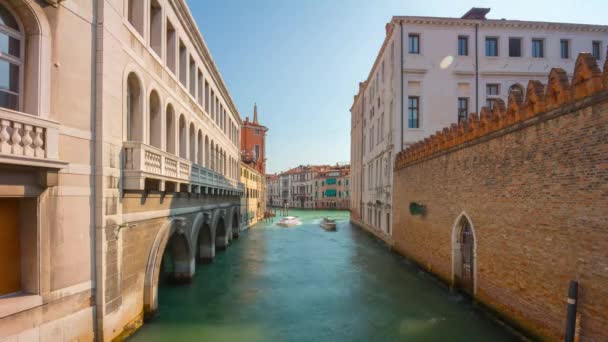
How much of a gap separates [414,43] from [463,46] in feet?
9.62

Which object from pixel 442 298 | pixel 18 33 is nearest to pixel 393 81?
pixel 442 298

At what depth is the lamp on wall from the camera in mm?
14656

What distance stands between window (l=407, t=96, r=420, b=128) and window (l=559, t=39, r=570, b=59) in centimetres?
916

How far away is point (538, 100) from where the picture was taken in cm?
747

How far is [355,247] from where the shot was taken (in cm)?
2284

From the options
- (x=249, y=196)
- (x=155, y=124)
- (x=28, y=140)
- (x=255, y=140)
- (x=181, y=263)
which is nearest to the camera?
(x=28, y=140)

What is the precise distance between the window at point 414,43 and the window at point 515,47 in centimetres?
554

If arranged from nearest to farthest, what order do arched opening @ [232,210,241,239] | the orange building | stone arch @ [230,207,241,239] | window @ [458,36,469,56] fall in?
window @ [458,36,469,56]
stone arch @ [230,207,241,239]
arched opening @ [232,210,241,239]
the orange building

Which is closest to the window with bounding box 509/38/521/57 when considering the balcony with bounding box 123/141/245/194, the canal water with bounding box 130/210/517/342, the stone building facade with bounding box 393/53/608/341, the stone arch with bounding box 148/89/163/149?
the stone building facade with bounding box 393/53/608/341

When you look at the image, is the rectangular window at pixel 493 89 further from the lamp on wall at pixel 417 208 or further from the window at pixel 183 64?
the window at pixel 183 64

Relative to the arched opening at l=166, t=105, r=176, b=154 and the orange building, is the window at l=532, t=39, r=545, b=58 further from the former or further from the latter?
the orange building

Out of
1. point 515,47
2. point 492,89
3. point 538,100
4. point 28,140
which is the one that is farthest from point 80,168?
point 515,47

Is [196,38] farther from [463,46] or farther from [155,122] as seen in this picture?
[463,46]

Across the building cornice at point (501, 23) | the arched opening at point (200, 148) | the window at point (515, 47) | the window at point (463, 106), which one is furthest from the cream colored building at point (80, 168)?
the window at point (515, 47)
